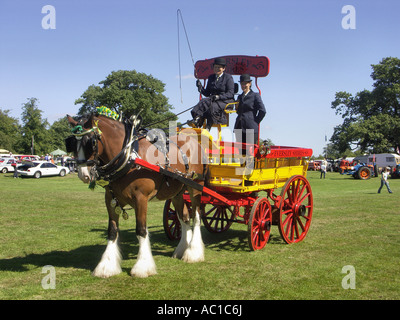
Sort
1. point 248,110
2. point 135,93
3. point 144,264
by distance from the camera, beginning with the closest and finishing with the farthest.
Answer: point 144,264
point 248,110
point 135,93

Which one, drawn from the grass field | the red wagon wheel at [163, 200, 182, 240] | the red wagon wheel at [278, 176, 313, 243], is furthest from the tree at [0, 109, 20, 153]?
the red wagon wheel at [278, 176, 313, 243]

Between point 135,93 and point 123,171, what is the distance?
39.5 m

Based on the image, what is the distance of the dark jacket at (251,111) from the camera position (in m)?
7.54

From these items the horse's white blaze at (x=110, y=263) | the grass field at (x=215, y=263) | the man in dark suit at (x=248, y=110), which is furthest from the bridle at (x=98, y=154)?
the man in dark suit at (x=248, y=110)

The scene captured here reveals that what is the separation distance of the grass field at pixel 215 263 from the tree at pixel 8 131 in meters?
68.4

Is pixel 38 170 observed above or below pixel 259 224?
below

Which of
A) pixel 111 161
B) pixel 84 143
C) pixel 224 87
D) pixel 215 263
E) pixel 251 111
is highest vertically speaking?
pixel 224 87

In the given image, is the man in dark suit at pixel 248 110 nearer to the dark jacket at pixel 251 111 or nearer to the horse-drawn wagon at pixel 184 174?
the dark jacket at pixel 251 111

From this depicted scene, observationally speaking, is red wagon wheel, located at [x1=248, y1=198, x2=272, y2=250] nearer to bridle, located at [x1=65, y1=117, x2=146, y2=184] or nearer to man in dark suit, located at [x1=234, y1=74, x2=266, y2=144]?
man in dark suit, located at [x1=234, y1=74, x2=266, y2=144]

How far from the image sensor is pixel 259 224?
23.5 ft

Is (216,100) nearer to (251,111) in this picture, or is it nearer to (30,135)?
(251,111)

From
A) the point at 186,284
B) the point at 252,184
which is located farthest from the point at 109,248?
the point at 252,184

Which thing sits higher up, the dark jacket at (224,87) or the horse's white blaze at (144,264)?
the dark jacket at (224,87)

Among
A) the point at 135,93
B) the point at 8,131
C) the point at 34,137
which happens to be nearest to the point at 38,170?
the point at 135,93
